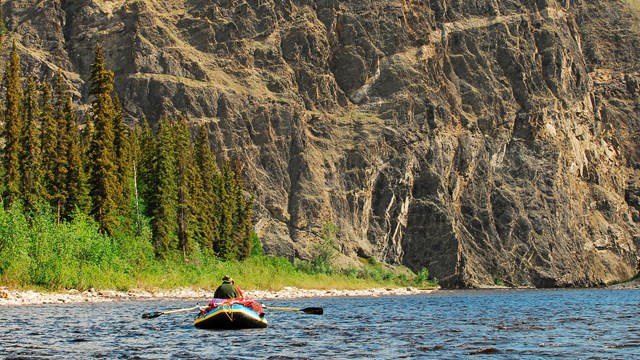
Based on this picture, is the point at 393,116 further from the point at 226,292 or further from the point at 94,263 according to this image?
the point at 226,292

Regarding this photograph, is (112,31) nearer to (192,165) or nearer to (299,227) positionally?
(299,227)

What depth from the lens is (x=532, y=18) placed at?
198125 millimetres

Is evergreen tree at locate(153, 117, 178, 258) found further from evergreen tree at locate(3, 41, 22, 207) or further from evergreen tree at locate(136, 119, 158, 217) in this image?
evergreen tree at locate(3, 41, 22, 207)

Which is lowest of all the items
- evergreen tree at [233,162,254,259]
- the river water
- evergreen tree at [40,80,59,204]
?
the river water

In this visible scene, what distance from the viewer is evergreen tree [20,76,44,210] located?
265 feet

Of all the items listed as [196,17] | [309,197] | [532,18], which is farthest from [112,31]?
[532,18]

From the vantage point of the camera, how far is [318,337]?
39.2 m

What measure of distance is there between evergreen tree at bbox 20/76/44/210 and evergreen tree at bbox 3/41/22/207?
619 millimetres

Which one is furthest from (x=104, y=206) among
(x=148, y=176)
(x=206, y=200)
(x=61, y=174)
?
(x=206, y=200)

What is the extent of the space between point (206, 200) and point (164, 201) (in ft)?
54.1

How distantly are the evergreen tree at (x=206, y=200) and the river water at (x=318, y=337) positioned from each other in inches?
2140

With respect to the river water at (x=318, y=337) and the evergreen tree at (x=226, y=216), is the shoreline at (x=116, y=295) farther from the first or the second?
the evergreen tree at (x=226, y=216)

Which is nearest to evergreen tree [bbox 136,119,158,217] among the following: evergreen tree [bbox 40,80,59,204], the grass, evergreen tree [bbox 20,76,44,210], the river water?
the grass

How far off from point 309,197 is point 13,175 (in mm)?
81932
